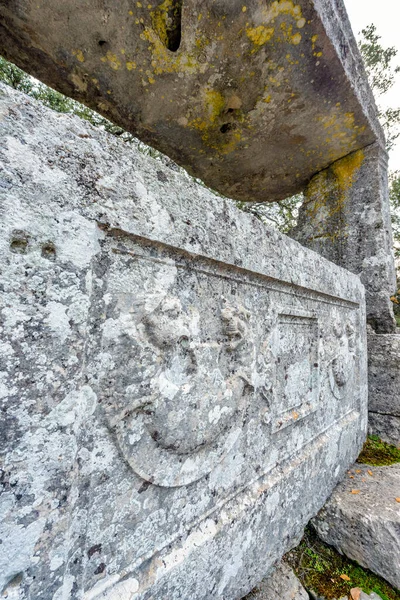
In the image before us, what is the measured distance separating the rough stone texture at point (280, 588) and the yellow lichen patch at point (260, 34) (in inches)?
109

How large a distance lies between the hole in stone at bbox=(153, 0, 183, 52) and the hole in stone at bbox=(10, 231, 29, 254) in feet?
5.61

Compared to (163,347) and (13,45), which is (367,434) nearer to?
(163,347)

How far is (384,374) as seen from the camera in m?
2.74

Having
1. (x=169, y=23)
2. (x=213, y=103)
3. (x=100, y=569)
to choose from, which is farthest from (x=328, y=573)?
(x=169, y=23)

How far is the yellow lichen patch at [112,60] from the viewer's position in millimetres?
1761

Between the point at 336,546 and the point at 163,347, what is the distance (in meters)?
1.62

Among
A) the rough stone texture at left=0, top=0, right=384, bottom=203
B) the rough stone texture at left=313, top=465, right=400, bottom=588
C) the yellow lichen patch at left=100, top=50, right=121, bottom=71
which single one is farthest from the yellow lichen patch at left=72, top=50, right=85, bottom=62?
the rough stone texture at left=313, top=465, right=400, bottom=588

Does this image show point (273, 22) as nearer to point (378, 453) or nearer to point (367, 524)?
point (367, 524)

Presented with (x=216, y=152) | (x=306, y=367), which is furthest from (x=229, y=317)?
(x=216, y=152)

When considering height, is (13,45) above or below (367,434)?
above

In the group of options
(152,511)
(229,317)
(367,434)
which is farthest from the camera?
(367,434)

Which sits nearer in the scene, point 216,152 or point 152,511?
point 152,511

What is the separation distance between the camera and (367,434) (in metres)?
2.74

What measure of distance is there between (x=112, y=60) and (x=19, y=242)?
1724 mm
